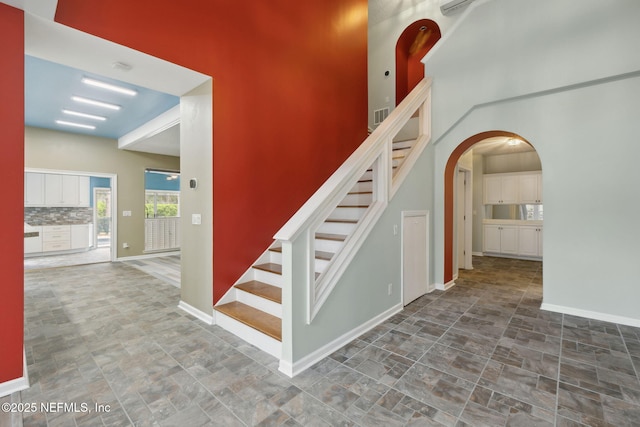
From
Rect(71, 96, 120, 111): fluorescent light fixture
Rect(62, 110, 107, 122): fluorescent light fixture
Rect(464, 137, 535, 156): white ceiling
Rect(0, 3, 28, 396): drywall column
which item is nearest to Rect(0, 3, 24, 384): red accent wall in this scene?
Rect(0, 3, 28, 396): drywall column

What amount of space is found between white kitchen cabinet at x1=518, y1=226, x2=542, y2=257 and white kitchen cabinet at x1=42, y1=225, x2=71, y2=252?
43.4 ft

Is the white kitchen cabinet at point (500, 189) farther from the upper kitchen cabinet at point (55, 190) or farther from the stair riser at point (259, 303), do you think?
the upper kitchen cabinet at point (55, 190)

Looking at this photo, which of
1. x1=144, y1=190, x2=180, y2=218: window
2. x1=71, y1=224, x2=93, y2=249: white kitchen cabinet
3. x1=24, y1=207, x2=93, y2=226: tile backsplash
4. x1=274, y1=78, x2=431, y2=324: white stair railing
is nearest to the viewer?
x1=274, y1=78, x2=431, y2=324: white stair railing

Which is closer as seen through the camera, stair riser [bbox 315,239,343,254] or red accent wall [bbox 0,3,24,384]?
red accent wall [bbox 0,3,24,384]

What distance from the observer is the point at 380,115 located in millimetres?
6457

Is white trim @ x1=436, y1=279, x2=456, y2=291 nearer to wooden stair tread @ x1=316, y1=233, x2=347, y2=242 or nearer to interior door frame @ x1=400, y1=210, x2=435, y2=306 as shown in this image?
interior door frame @ x1=400, y1=210, x2=435, y2=306

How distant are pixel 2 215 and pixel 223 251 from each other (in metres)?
1.73

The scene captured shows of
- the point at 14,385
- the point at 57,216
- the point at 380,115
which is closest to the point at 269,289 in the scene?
the point at 14,385

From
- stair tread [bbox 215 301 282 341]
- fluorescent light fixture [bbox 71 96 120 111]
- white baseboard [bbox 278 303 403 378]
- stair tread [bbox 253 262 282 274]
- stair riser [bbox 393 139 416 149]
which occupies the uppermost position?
fluorescent light fixture [bbox 71 96 120 111]

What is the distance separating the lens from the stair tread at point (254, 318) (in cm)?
260

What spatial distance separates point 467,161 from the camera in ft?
19.6

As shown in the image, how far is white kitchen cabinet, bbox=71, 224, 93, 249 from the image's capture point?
8.76m

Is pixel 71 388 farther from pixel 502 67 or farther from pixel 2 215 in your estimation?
pixel 502 67

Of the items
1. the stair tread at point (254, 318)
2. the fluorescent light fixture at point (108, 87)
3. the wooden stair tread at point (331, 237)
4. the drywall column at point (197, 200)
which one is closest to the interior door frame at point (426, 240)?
the wooden stair tread at point (331, 237)
